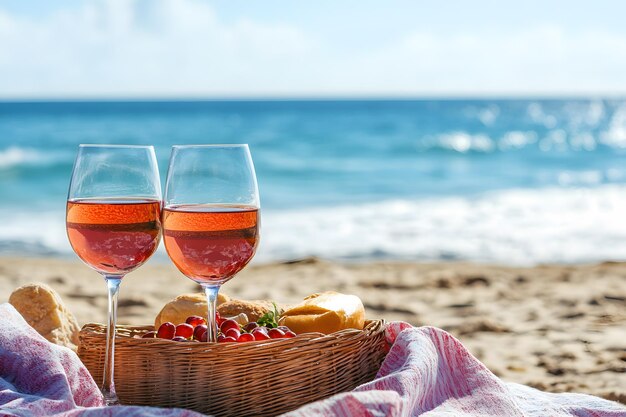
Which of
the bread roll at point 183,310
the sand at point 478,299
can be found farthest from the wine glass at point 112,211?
the sand at point 478,299

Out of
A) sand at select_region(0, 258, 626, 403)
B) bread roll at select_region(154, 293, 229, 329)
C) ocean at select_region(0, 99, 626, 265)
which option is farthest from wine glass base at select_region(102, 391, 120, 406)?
ocean at select_region(0, 99, 626, 265)

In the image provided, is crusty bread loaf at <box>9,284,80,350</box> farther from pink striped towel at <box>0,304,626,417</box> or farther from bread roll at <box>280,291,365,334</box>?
bread roll at <box>280,291,365,334</box>

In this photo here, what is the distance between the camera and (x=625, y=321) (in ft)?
18.2

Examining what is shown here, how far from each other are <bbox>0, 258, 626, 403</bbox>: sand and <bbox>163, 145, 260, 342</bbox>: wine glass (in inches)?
90.6

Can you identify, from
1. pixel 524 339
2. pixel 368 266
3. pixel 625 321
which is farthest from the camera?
pixel 368 266

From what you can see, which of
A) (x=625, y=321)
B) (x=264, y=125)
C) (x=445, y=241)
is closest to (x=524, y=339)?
(x=625, y=321)

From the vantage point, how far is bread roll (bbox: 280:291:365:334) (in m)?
2.48

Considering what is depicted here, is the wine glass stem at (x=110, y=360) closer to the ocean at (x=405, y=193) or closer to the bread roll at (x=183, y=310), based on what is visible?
the bread roll at (x=183, y=310)

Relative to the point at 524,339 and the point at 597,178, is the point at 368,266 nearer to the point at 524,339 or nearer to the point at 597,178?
the point at 524,339

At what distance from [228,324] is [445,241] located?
7.40 metres

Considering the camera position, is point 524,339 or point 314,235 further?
point 314,235

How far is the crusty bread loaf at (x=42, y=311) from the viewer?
295 centimetres

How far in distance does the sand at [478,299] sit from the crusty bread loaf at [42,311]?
2345mm

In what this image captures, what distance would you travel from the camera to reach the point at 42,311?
297 centimetres
